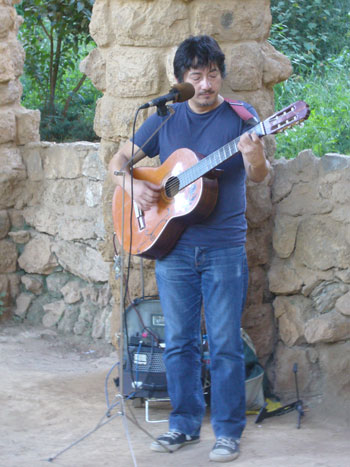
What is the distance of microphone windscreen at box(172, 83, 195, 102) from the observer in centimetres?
319

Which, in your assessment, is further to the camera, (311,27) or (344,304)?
(311,27)

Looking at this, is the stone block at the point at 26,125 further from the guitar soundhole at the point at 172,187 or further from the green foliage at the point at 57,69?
the guitar soundhole at the point at 172,187

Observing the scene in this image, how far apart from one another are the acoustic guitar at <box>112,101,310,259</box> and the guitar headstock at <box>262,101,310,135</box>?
2.0 inches

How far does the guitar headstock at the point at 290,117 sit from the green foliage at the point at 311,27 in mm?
4286

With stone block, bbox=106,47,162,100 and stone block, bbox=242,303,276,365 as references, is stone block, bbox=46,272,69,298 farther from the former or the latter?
stone block, bbox=106,47,162,100

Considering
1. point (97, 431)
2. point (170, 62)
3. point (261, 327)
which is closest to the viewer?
point (97, 431)

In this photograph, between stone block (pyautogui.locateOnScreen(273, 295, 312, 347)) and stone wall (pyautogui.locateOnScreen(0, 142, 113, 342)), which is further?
stone wall (pyautogui.locateOnScreen(0, 142, 113, 342))

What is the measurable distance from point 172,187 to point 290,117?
2.47ft

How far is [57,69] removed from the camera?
786 centimetres

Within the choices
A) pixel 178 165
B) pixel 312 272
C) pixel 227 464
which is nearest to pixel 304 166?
pixel 312 272

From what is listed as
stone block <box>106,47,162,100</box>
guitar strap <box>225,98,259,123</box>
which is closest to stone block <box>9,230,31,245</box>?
stone block <box>106,47,162,100</box>

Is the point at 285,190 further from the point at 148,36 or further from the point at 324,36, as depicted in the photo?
the point at 324,36

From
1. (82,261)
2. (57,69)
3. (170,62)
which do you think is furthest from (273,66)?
(57,69)

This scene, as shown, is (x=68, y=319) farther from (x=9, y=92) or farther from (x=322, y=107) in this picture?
(x=322, y=107)
